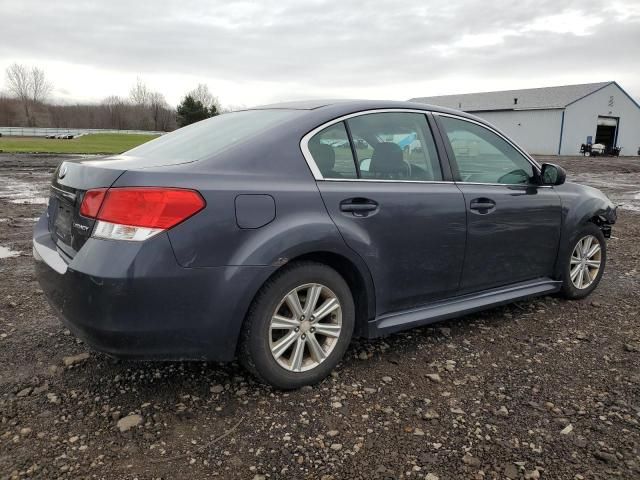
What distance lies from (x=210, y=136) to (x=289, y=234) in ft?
3.13

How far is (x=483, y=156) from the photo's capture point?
408 cm

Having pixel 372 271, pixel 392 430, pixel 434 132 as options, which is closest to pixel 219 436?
pixel 392 430

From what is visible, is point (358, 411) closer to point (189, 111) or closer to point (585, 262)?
point (585, 262)

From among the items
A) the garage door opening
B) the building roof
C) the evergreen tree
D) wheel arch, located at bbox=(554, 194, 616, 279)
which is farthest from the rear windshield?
the evergreen tree

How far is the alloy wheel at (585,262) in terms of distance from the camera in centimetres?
478

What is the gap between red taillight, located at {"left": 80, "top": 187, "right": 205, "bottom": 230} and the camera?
2541mm

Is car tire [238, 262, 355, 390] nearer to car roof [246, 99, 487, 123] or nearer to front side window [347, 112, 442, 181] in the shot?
front side window [347, 112, 442, 181]

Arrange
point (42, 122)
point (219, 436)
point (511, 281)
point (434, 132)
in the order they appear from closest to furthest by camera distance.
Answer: point (219, 436)
point (434, 132)
point (511, 281)
point (42, 122)

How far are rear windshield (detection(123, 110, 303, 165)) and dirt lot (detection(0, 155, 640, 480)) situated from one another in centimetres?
131

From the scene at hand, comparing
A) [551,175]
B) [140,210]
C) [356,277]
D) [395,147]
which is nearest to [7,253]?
[140,210]

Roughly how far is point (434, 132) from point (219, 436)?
2.41m

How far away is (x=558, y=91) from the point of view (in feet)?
179

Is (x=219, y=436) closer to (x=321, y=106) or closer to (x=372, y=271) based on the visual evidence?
(x=372, y=271)

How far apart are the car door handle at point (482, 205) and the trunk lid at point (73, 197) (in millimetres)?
2318
